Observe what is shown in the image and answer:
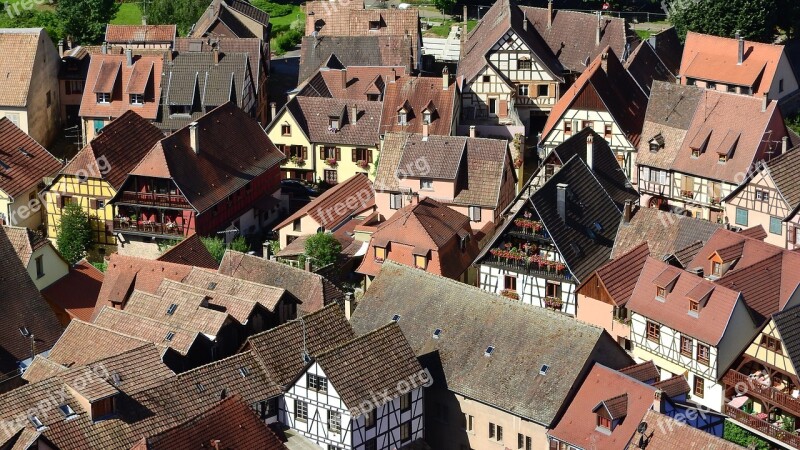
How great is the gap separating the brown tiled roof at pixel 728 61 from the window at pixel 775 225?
23.6 meters

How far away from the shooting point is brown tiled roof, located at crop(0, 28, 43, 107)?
4525 inches

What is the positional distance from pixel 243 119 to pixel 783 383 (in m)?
44.1

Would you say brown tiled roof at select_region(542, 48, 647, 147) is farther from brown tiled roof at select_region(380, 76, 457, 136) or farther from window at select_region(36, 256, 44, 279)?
window at select_region(36, 256, 44, 279)

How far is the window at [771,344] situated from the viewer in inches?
3086

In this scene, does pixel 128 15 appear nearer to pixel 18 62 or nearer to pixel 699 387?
pixel 18 62

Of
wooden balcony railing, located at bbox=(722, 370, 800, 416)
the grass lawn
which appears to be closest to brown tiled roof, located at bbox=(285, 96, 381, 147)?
the grass lawn

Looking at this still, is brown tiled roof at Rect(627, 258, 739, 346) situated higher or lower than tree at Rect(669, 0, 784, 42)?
lower

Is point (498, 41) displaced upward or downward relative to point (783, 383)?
upward

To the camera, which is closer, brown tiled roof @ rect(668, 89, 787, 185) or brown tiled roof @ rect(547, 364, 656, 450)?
brown tiled roof @ rect(547, 364, 656, 450)

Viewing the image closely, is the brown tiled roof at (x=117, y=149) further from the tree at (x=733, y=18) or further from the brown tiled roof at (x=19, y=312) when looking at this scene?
the tree at (x=733, y=18)

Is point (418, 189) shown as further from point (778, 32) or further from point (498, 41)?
point (778, 32)

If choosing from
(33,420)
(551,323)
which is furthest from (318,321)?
(33,420)

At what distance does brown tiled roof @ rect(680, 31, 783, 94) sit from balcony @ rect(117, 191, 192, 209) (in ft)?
132

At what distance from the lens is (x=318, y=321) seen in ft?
263
